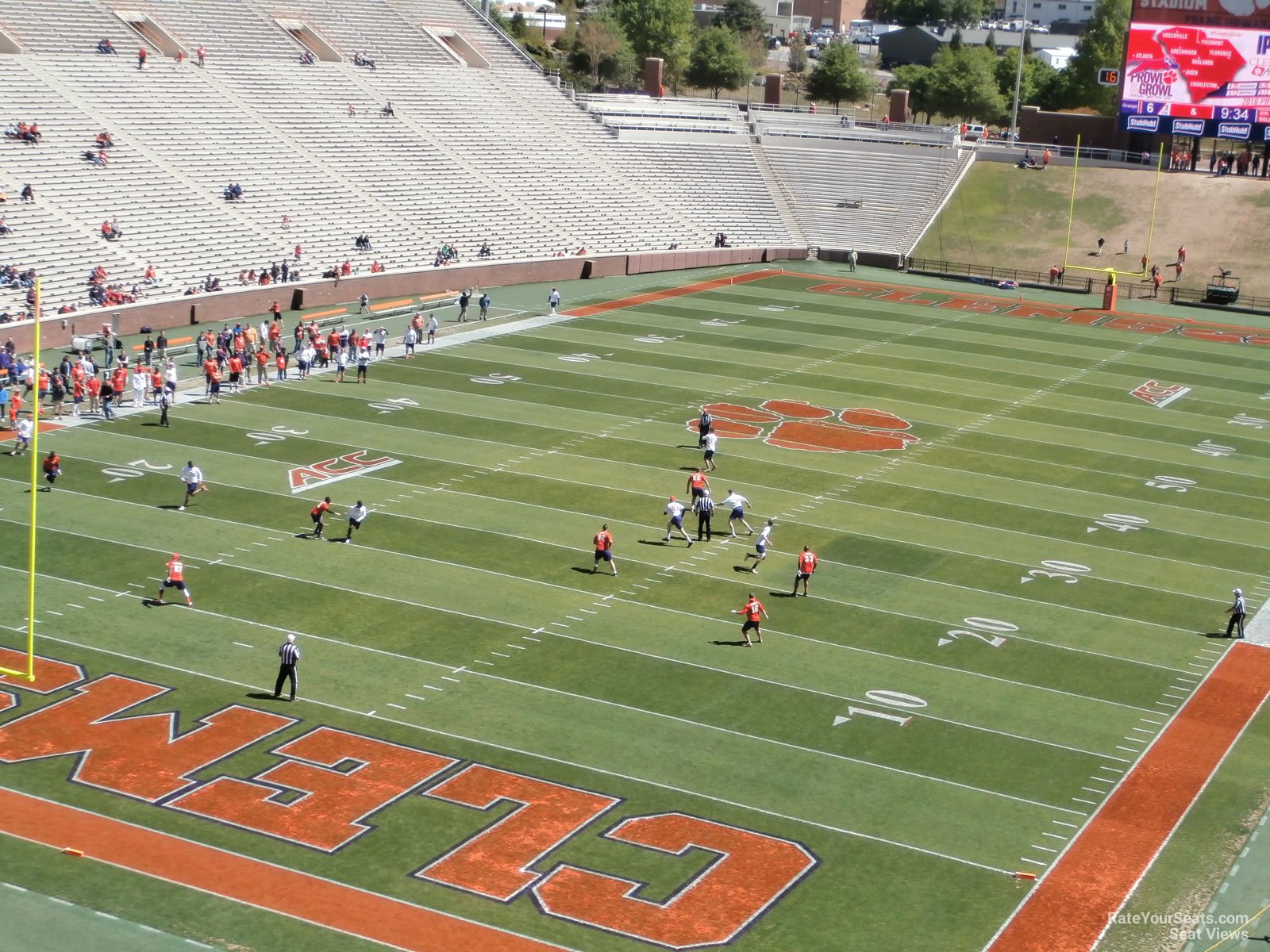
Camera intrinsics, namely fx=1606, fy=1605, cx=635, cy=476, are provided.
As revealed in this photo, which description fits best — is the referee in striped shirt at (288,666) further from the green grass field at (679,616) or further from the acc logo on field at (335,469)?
the acc logo on field at (335,469)

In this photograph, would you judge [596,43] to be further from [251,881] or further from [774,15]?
[251,881]

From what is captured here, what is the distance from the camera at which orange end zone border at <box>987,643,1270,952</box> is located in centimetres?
1855

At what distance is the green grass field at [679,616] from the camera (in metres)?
19.7

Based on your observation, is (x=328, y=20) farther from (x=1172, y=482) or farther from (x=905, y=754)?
(x=905, y=754)

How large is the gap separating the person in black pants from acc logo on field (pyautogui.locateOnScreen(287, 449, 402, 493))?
18087 mm

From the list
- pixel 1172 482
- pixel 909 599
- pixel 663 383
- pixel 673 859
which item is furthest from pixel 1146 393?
pixel 673 859

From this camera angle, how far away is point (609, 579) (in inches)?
1162

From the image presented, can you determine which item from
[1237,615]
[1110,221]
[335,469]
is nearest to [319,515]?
[335,469]

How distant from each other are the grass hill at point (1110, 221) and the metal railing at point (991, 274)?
70 centimetres

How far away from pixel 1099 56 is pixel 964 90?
1530cm

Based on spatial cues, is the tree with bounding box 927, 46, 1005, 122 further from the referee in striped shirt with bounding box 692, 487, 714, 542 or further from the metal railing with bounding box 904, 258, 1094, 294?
the referee in striped shirt with bounding box 692, 487, 714, 542

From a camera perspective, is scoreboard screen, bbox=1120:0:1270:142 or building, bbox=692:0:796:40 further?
building, bbox=692:0:796:40

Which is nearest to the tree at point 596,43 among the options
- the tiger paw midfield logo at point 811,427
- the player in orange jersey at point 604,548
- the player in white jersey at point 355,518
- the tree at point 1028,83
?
the tree at point 1028,83

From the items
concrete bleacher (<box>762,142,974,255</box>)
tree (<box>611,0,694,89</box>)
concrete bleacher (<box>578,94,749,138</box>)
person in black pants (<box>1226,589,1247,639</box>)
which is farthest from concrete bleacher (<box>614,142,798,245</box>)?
person in black pants (<box>1226,589,1247,639</box>)
